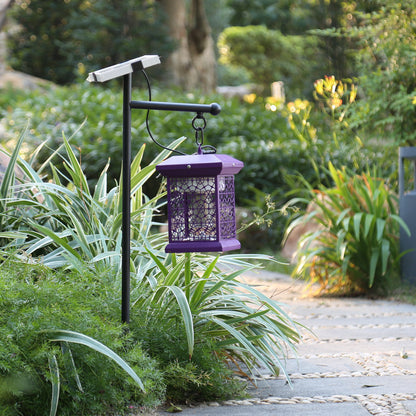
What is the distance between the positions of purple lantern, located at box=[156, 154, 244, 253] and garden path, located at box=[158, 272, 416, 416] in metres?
0.48

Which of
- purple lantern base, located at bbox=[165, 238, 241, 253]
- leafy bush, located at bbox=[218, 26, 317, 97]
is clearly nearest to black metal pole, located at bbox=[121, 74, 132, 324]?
purple lantern base, located at bbox=[165, 238, 241, 253]

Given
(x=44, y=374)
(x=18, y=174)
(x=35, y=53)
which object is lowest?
(x=44, y=374)

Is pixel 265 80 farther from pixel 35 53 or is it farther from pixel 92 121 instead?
pixel 92 121

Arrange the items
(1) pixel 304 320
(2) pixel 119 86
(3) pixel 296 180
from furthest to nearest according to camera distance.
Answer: (2) pixel 119 86
(3) pixel 296 180
(1) pixel 304 320

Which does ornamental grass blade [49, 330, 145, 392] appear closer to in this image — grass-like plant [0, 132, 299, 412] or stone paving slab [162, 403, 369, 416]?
grass-like plant [0, 132, 299, 412]

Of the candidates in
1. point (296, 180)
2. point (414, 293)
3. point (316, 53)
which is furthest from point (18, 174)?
point (316, 53)

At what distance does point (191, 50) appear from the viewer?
50.3 feet

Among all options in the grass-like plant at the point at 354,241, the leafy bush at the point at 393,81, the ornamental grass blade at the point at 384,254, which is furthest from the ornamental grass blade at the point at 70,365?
the leafy bush at the point at 393,81

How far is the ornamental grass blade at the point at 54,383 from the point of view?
6.36ft

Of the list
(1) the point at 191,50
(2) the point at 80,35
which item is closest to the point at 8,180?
(2) the point at 80,35

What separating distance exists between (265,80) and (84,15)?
26.2 feet

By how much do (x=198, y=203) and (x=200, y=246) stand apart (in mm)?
184

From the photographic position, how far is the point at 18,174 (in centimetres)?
372

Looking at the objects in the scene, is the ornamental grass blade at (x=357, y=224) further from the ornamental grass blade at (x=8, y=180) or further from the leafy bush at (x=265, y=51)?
the leafy bush at (x=265, y=51)
